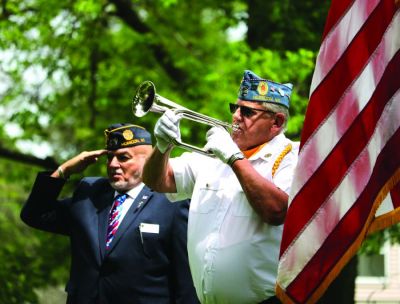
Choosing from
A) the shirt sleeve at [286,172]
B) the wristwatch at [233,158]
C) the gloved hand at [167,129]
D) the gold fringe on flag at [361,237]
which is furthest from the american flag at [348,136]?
the gloved hand at [167,129]

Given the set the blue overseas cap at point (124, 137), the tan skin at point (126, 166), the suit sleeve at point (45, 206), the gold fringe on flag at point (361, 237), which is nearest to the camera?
the gold fringe on flag at point (361, 237)

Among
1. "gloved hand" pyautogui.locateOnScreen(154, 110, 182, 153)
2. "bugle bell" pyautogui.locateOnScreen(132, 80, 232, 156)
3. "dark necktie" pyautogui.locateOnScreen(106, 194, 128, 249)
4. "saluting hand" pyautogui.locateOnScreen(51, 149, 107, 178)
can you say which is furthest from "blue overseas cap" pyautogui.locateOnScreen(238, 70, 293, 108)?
"saluting hand" pyautogui.locateOnScreen(51, 149, 107, 178)

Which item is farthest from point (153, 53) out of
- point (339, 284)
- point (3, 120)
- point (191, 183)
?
point (191, 183)

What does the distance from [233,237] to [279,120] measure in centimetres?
89

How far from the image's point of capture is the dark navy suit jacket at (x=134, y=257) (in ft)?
22.0

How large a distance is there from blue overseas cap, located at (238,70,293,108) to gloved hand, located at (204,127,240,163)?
1.25 ft

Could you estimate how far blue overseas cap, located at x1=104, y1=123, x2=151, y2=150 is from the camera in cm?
721

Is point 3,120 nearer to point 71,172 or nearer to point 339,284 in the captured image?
point 339,284

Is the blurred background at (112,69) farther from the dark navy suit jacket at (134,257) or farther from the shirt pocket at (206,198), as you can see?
the shirt pocket at (206,198)

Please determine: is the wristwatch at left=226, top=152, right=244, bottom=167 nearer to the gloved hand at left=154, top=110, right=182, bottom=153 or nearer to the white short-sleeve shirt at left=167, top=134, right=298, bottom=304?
the white short-sleeve shirt at left=167, top=134, right=298, bottom=304

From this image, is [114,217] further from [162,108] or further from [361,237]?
[361,237]

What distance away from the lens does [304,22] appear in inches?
527

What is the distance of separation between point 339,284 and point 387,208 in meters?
6.55

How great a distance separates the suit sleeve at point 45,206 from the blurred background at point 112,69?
4121 mm
